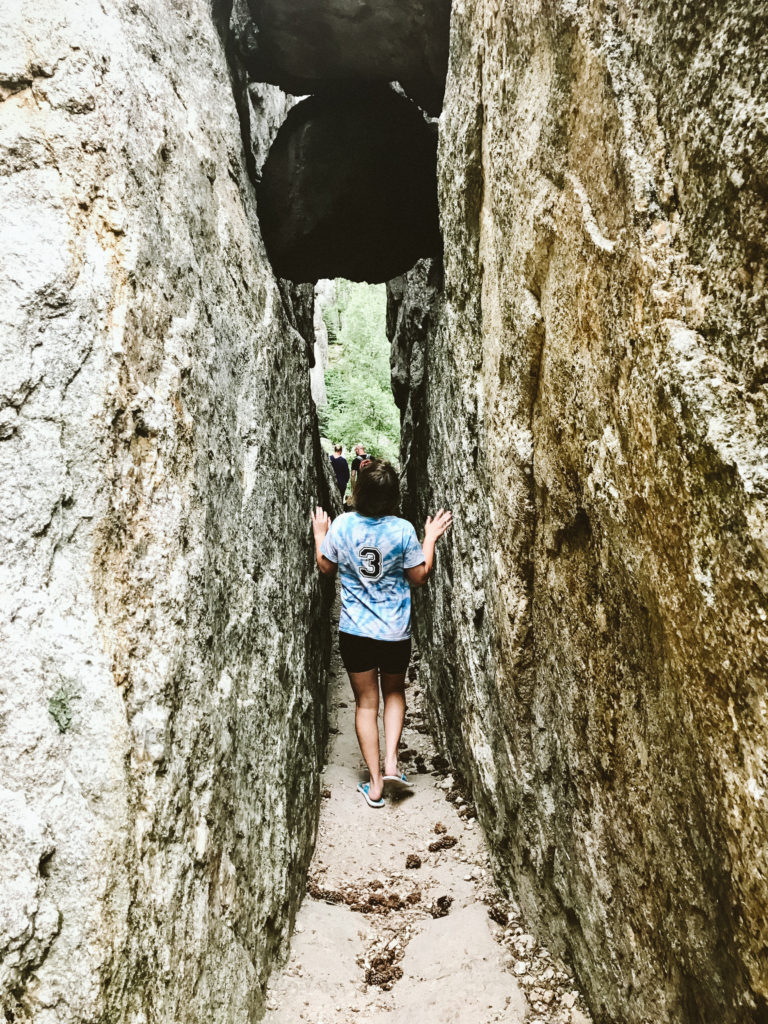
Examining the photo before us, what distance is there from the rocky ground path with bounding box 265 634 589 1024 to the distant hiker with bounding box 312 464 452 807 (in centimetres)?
37

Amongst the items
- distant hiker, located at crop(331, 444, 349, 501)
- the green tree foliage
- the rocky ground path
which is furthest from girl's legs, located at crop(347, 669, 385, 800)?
the green tree foliage

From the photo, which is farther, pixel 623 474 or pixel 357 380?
pixel 357 380

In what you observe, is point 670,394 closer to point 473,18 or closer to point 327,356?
point 473,18

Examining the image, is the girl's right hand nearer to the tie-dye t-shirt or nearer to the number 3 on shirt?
the tie-dye t-shirt

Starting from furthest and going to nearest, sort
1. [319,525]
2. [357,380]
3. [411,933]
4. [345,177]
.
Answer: [357,380]
[345,177]
[319,525]
[411,933]

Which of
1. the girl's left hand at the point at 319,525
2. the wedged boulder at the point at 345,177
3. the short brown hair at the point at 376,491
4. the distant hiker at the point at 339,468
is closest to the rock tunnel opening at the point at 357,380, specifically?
the distant hiker at the point at 339,468

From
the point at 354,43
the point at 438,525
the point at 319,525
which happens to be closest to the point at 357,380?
the point at 354,43

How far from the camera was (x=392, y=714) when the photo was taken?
485 cm

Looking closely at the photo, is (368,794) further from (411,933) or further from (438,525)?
(438,525)

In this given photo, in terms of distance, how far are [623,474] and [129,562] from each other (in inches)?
69.7

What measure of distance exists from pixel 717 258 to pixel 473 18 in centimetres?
273

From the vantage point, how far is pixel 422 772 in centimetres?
529

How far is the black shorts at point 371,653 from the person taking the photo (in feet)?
15.2

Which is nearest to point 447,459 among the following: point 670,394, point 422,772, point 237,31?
point 422,772
